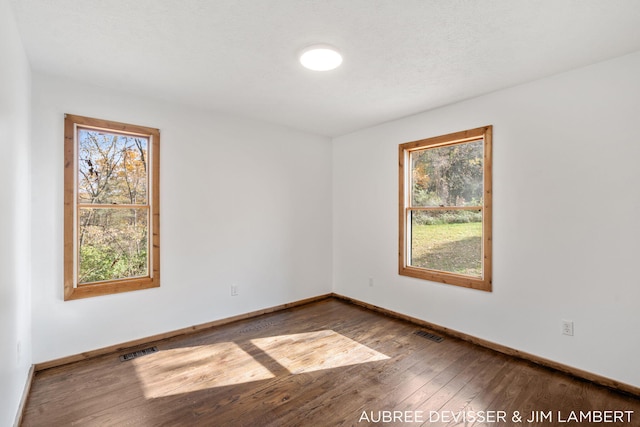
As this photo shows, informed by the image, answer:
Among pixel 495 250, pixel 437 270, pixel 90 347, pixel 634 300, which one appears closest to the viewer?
pixel 634 300

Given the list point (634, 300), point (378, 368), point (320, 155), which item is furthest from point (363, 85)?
point (634, 300)

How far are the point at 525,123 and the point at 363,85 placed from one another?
1.56 metres

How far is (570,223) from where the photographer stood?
261 centimetres

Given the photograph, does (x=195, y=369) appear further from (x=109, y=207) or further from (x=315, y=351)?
(x=109, y=207)

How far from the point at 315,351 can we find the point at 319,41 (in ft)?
8.91

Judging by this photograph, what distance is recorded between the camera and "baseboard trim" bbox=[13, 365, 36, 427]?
1953 millimetres

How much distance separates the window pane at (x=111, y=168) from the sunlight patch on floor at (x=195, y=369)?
1.59 metres

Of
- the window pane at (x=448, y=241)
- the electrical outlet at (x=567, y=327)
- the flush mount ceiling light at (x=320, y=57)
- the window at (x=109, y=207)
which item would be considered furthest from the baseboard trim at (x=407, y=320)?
the flush mount ceiling light at (x=320, y=57)

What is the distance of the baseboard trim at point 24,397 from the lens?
1.95 meters

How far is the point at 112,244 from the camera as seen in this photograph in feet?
10.1

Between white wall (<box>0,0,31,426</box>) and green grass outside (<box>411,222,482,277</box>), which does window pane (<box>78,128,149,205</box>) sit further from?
green grass outside (<box>411,222,482,277</box>)

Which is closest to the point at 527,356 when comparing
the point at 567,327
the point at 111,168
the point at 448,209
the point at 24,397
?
the point at 567,327

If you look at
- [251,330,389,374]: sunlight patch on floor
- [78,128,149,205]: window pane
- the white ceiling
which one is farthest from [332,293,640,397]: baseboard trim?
[78,128,149,205]: window pane

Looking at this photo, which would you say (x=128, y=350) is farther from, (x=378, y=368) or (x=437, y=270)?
(x=437, y=270)
